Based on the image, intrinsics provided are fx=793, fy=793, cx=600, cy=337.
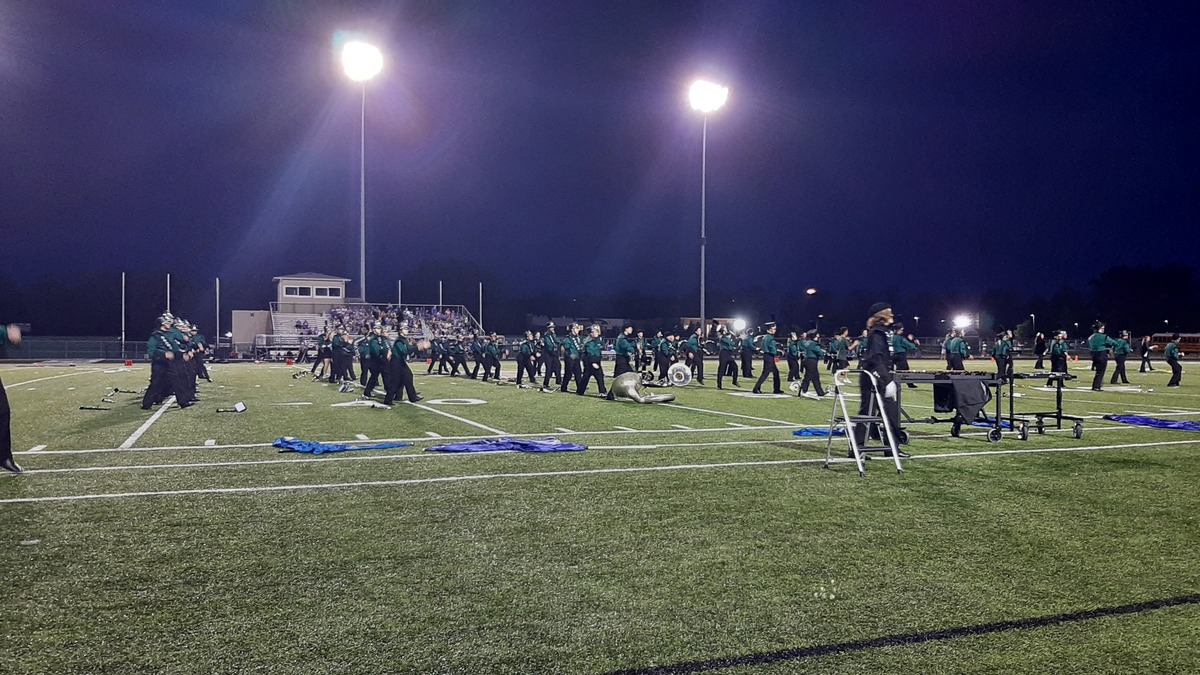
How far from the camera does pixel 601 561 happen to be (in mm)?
5215

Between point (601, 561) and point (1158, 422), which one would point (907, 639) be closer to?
point (601, 561)

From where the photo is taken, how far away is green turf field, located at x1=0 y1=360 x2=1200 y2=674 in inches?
147

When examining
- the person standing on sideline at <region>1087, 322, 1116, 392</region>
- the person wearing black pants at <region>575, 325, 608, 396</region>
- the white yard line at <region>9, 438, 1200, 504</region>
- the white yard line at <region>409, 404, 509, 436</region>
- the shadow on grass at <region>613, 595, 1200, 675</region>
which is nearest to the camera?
the shadow on grass at <region>613, 595, 1200, 675</region>

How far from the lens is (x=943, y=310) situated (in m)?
117

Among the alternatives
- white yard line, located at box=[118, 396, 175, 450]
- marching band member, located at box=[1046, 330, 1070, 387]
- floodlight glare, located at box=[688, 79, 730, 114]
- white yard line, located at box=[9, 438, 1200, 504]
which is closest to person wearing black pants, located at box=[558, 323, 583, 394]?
white yard line, located at box=[118, 396, 175, 450]

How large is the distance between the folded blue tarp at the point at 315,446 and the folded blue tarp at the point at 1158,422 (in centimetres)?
1261

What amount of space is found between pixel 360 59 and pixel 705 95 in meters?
16.6

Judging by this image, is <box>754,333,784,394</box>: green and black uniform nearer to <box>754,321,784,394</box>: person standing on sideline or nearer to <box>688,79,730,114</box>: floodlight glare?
<box>754,321,784,394</box>: person standing on sideline

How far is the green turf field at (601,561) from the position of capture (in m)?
3.73

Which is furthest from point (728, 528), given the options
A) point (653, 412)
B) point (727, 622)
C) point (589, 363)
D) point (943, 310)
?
point (943, 310)

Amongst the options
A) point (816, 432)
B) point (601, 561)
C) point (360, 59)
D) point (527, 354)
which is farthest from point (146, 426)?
point (360, 59)

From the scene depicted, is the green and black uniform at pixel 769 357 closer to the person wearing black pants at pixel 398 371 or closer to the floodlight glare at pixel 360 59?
the person wearing black pants at pixel 398 371

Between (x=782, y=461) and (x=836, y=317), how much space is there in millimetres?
106412

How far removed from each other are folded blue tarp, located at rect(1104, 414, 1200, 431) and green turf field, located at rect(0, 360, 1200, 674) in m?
4.01
